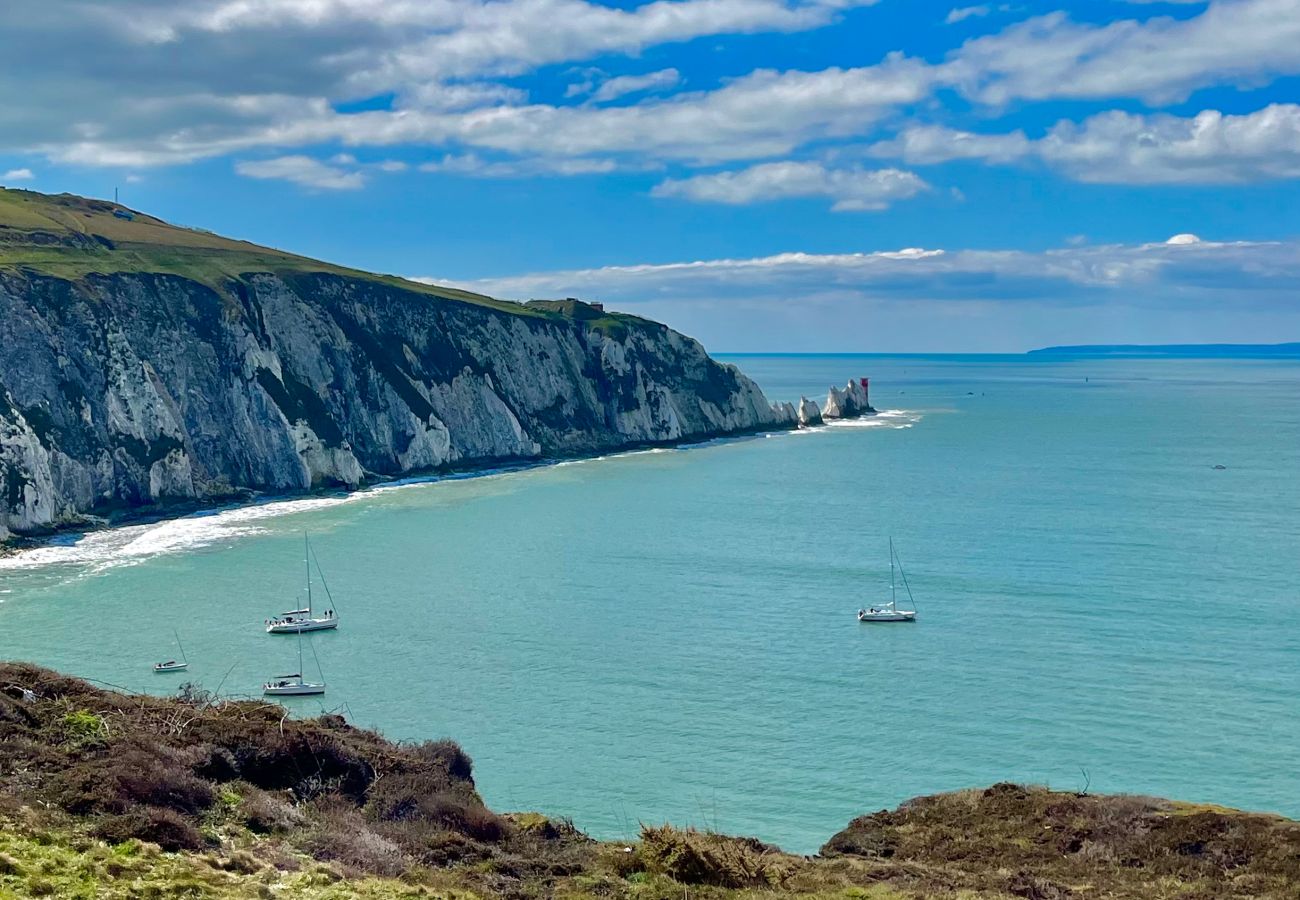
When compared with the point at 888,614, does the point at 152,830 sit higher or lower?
higher

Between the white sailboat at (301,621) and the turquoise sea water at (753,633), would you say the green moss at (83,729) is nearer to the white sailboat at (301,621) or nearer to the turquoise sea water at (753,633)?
the turquoise sea water at (753,633)

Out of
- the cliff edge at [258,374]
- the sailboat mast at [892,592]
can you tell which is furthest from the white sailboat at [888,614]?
the cliff edge at [258,374]

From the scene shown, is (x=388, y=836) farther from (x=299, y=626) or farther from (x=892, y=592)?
(x=892, y=592)

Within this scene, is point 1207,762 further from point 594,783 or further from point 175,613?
point 175,613

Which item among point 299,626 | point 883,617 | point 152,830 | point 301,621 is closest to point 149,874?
point 152,830

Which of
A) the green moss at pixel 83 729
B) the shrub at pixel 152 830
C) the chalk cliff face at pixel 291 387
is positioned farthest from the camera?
the chalk cliff face at pixel 291 387
